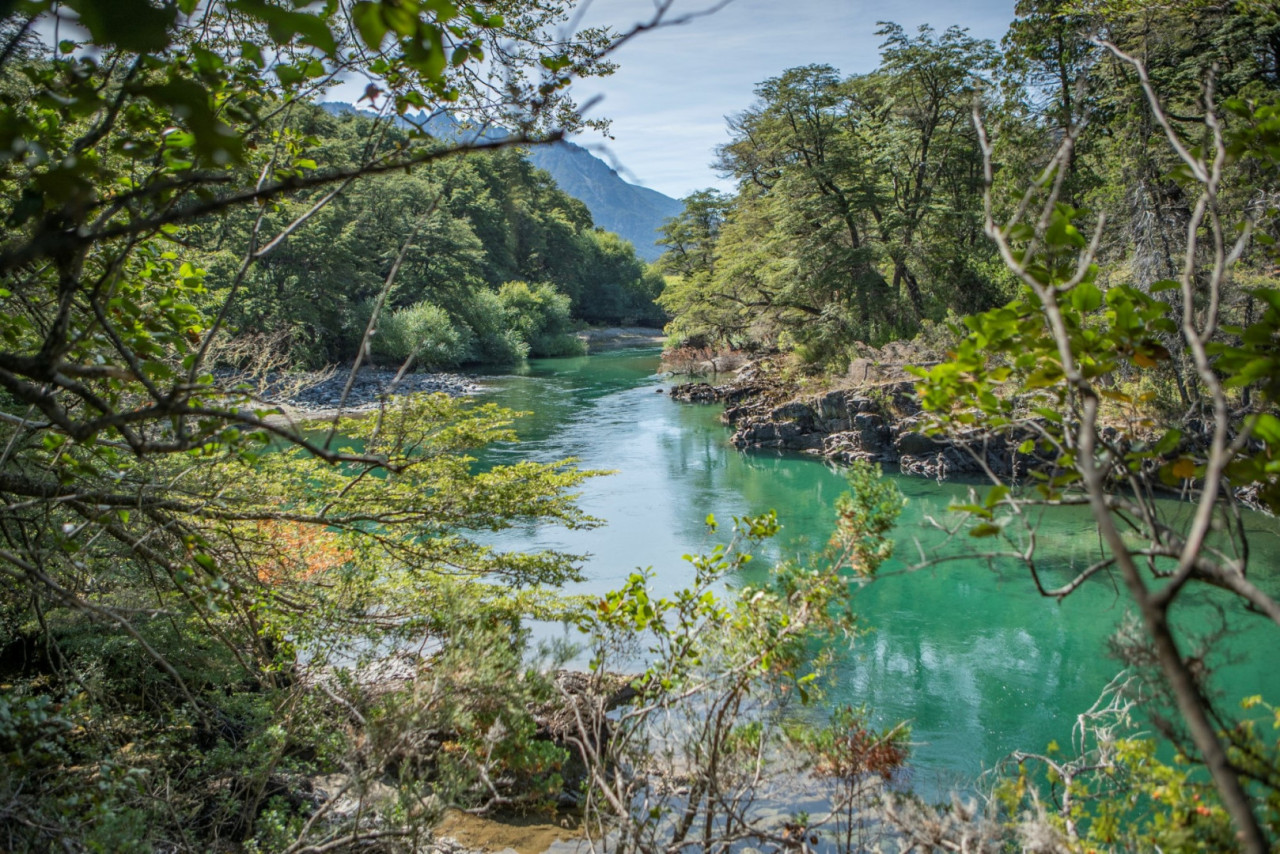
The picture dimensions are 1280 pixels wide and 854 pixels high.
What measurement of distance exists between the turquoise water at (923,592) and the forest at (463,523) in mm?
409

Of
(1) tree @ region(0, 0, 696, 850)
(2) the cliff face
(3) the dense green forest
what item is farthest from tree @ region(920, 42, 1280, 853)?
(3) the dense green forest

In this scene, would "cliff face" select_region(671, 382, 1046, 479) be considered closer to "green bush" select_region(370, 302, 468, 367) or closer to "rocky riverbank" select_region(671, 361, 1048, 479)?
"rocky riverbank" select_region(671, 361, 1048, 479)

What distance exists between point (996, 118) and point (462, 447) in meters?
13.4

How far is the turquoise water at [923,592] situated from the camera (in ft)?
22.5

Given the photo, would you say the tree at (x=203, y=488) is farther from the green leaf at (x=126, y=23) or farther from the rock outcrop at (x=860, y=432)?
the rock outcrop at (x=860, y=432)

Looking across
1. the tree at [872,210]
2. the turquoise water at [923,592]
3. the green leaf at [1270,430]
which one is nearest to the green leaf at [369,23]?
the turquoise water at [923,592]

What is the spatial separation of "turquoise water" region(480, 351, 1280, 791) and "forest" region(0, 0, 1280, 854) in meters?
0.41

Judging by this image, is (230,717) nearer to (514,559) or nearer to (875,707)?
(514,559)

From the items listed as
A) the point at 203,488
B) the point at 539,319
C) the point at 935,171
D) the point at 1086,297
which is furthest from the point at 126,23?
the point at 539,319

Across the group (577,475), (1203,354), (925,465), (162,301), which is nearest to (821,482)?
(925,465)

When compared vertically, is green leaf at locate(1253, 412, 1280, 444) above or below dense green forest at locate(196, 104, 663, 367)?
below

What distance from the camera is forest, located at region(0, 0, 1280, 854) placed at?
1.33 metres

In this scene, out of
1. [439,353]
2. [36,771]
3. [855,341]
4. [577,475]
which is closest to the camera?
[36,771]

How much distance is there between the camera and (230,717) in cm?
456
